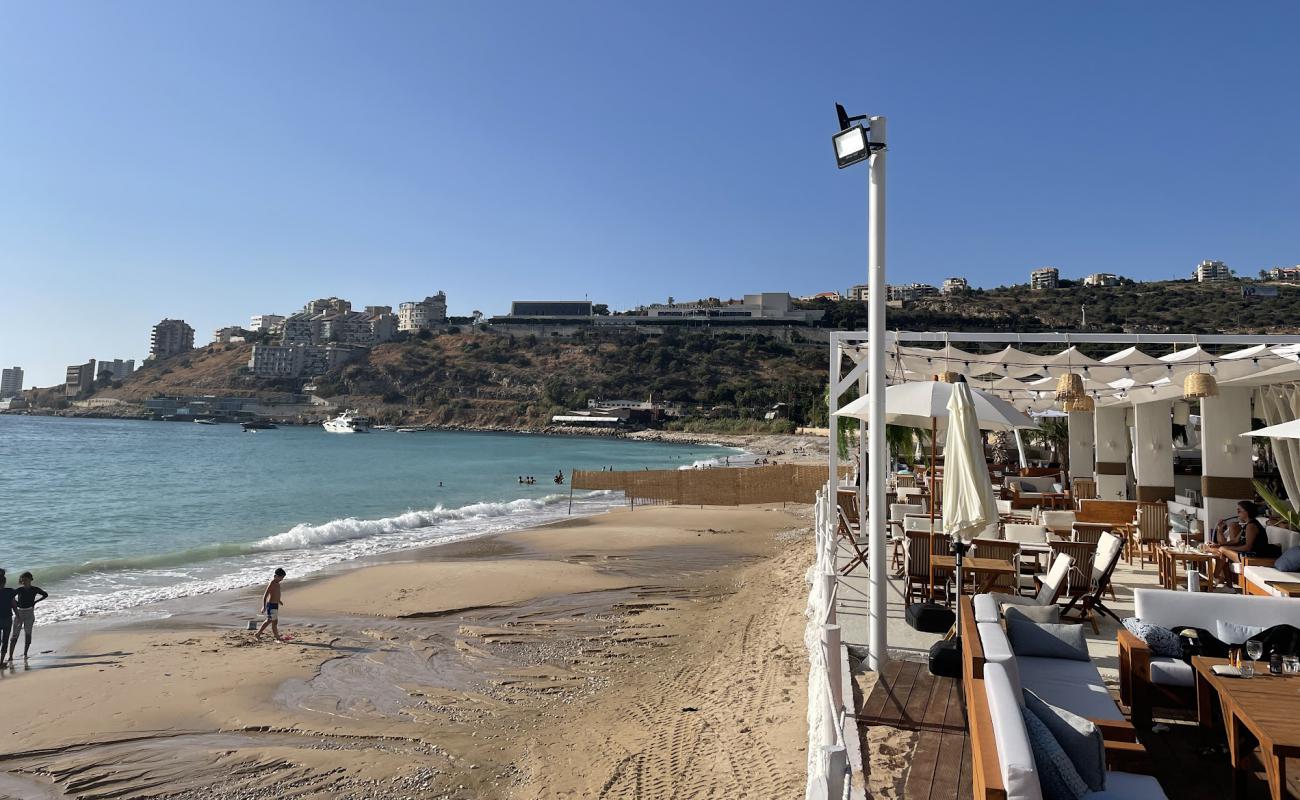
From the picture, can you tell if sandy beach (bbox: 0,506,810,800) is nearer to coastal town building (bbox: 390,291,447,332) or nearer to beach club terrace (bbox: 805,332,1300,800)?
beach club terrace (bbox: 805,332,1300,800)

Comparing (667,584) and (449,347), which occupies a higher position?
(449,347)

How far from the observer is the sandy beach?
500cm

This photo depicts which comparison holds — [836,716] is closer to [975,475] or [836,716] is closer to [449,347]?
[975,475]

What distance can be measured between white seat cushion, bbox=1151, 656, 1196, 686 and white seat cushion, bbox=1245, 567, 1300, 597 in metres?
2.55

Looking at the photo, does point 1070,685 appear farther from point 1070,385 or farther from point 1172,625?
point 1070,385

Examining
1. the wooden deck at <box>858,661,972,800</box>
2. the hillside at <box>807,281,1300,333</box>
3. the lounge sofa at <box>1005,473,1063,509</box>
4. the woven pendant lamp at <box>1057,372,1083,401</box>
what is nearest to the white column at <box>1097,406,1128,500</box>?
the lounge sofa at <box>1005,473,1063,509</box>

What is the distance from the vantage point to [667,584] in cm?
1151

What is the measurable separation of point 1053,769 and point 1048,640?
1.82 meters

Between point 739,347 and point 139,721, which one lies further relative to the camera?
point 739,347

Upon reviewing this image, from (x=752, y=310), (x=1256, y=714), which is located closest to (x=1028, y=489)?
(x=1256, y=714)

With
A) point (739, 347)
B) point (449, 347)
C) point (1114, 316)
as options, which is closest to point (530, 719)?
Result: point (1114, 316)

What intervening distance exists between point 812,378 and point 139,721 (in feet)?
287

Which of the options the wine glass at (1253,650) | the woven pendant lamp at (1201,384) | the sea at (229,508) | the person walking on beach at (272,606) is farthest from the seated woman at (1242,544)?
the sea at (229,508)

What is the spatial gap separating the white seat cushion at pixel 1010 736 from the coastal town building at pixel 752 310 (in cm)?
11285
